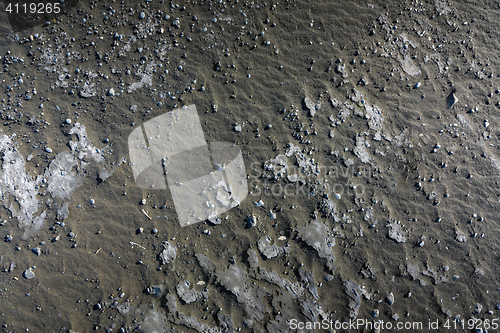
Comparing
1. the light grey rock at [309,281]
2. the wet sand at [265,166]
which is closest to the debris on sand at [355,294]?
the wet sand at [265,166]

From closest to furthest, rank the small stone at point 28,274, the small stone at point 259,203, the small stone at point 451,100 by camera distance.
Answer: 1. the small stone at point 28,274
2. the small stone at point 259,203
3. the small stone at point 451,100

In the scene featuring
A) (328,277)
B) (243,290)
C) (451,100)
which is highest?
(451,100)

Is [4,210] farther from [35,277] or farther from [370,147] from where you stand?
[370,147]

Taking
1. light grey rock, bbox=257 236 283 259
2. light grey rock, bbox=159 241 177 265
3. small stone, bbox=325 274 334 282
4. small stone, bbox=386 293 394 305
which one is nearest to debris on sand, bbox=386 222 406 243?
small stone, bbox=386 293 394 305

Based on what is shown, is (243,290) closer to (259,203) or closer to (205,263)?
(205,263)

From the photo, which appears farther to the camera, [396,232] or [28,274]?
[396,232]

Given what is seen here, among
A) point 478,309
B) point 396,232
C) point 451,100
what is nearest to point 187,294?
point 396,232

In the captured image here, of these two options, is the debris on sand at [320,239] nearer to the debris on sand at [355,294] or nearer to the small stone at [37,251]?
the debris on sand at [355,294]

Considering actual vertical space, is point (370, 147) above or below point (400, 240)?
above

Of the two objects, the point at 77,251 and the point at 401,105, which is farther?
the point at 401,105

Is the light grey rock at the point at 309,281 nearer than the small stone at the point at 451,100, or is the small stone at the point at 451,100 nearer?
the light grey rock at the point at 309,281

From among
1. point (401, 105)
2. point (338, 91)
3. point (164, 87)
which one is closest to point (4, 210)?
point (164, 87)
